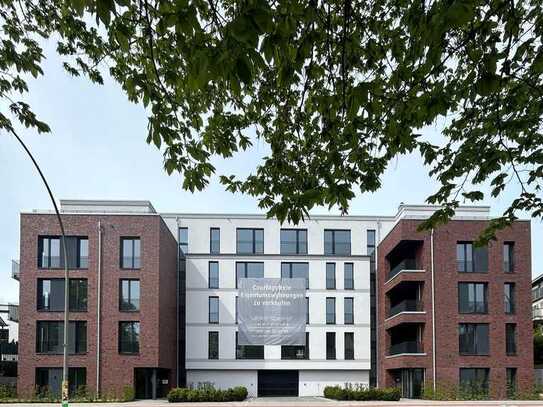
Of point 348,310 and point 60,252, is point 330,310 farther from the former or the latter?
point 60,252

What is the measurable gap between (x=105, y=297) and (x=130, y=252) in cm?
296

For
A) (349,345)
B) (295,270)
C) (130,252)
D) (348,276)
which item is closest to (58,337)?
(130,252)

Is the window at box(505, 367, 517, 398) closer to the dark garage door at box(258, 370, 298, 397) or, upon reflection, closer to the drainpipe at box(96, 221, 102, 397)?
the dark garage door at box(258, 370, 298, 397)

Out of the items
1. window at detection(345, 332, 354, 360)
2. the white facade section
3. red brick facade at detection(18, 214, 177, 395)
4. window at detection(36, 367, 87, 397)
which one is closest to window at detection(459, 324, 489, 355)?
the white facade section

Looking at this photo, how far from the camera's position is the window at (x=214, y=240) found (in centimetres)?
4772

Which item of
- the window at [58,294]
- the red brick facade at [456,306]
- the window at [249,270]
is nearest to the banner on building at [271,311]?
the window at [249,270]

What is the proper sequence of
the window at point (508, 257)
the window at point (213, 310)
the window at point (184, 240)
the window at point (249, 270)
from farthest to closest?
the window at point (184, 240) < the window at point (249, 270) < the window at point (213, 310) < the window at point (508, 257)

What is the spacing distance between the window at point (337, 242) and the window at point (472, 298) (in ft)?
39.3

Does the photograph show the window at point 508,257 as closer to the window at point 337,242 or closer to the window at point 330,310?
the window at point 337,242

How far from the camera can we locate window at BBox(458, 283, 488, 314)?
37.1 metres

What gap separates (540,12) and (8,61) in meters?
6.26

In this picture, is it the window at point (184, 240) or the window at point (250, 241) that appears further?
the window at point (250, 241)

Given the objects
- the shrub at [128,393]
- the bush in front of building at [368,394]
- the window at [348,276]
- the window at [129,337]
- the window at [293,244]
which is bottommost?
the bush in front of building at [368,394]

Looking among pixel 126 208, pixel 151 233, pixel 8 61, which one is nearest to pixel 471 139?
pixel 8 61
